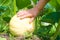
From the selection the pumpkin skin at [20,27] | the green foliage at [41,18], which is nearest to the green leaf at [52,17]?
the green foliage at [41,18]

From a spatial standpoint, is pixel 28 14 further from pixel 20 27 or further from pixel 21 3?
pixel 21 3

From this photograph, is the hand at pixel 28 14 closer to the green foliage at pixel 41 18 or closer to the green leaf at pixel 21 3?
the green foliage at pixel 41 18

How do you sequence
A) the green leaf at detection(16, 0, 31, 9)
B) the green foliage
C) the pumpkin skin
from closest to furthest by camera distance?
the pumpkin skin
the green foliage
the green leaf at detection(16, 0, 31, 9)

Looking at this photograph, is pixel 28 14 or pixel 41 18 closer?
pixel 28 14

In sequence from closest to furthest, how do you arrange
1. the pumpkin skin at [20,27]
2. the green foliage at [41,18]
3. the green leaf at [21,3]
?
the pumpkin skin at [20,27] < the green foliage at [41,18] < the green leaf at [21,3]

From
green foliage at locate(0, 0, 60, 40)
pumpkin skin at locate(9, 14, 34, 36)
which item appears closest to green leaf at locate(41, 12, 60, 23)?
green foliage at locate(0, 0, 60, 40)

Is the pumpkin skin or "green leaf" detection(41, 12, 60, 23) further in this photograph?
"green leaf" detection(41, 12, 60, 23)

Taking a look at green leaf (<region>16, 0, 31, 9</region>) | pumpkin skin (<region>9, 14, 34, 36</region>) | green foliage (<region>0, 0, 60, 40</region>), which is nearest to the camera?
pumpkin skin (<region>9, 14, 34, 36</region>)

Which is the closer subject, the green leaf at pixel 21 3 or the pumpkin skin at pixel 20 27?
the pumpkin skin at pixel 20 27

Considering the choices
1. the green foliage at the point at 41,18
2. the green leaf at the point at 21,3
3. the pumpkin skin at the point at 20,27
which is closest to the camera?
the pumpkin skin at the point at 20,27

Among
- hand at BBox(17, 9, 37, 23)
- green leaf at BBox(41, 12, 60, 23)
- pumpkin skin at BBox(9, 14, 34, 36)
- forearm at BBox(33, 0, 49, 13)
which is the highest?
forearm at BBox(33, 0, 49, 13)

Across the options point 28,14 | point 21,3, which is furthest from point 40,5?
point 21,3

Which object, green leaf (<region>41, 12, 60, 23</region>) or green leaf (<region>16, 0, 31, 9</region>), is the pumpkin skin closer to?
green leaf (<region>41, 12, 60, 23</region>)

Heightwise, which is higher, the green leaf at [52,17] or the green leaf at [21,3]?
the green leaf at [21,3]
